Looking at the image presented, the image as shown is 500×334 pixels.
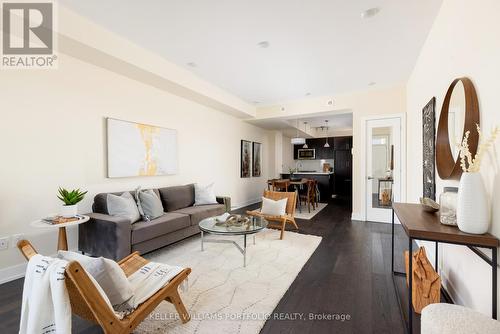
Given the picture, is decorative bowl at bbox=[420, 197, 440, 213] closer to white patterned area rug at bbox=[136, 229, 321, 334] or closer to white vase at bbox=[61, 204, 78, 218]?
white patterned area rug at bbox=[136, 229, 321, 334]

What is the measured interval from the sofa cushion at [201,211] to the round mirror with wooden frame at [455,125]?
310 cm

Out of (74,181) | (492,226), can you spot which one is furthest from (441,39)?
(74,181)

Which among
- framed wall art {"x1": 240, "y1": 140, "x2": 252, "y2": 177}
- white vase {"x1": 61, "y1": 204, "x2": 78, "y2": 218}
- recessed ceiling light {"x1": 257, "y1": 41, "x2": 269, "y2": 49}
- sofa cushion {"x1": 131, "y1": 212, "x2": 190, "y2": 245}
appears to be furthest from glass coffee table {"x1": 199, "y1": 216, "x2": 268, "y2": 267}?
framed wall art {"x1": 240, "y1": 140, "x2": 252, "y2": 177}

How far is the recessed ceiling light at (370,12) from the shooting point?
7.99 feet

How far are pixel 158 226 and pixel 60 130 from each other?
1.67m

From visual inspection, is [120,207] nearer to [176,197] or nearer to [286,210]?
[176,197]

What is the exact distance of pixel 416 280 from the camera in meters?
1.91

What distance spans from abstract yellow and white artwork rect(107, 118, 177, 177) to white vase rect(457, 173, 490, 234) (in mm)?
3845

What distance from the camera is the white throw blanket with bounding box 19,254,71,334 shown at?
3.72ft

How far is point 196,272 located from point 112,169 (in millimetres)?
1968

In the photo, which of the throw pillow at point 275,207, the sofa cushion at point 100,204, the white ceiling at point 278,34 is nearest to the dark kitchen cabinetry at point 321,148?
the white ceiling at point 278,34

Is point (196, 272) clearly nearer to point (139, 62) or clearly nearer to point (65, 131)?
point (65, 131)

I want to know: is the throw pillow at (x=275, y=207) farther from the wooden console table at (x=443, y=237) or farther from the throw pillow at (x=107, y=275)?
the throw pillow at (x=107, y=275)

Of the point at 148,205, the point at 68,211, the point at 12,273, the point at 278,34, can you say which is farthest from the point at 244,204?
the point at 12,273
